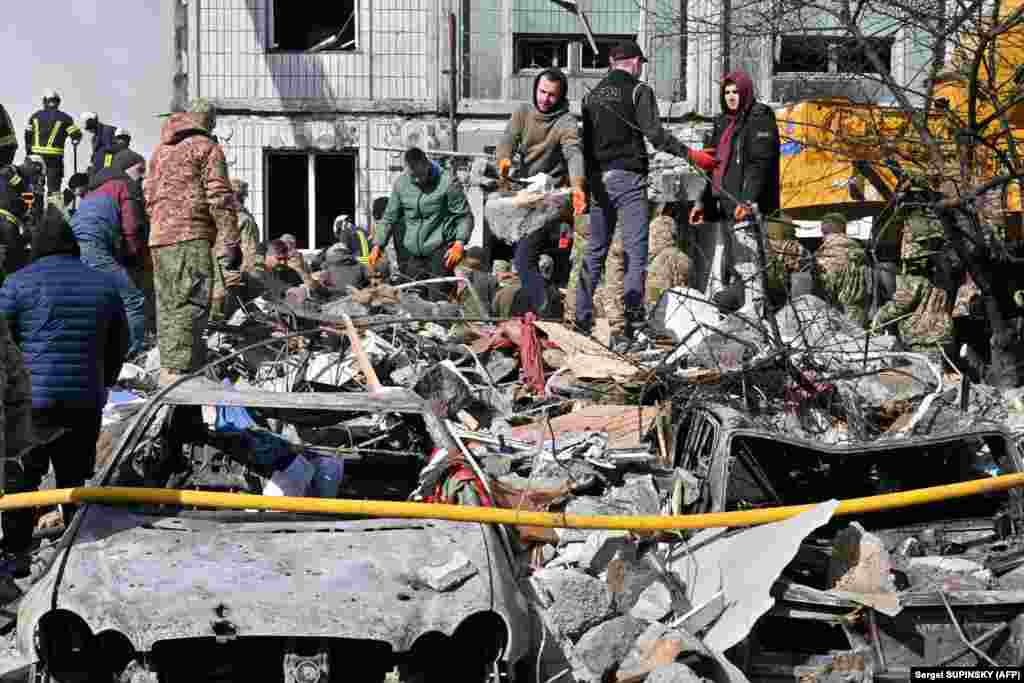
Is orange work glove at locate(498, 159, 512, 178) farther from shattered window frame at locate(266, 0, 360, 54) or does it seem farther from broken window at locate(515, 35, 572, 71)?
shattered window frame at locate(266, 0, 360, 54)

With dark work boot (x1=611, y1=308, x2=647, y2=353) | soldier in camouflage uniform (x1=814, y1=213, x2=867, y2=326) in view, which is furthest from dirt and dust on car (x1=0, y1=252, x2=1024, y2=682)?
soldier in camouflage uniform (x1=814, y1=213, x2=867, y2=326)

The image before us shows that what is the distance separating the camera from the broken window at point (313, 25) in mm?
23188

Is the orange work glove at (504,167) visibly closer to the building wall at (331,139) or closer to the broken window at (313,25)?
the building wall at (331,139)

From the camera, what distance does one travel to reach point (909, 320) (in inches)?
528

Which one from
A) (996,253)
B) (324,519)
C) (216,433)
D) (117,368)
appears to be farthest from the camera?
(996,253)

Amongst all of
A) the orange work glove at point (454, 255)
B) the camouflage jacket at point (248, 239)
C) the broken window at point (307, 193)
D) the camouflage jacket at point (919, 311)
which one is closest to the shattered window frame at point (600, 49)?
the broken window at point (307, 193)

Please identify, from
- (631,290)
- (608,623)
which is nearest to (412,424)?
(608,623)

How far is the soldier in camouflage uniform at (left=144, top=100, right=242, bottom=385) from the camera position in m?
11.5

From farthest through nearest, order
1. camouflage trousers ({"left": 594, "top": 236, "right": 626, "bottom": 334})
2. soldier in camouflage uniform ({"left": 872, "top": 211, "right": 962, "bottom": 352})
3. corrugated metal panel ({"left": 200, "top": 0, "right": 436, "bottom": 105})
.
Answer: corrugated metal panel ({"left": 200, "top": 0, "right": 436, "bottom": 105})
soldier in camouflage uniform ({"left": 872, "top": 211, "right": 962, "bottom": 352})
camouflage trousers ({"left": 594, "top": 236, "right": 626, "bottom": 334})

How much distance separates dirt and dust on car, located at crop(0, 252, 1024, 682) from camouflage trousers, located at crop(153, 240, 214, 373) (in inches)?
33.1

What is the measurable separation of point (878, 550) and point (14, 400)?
11.7ft

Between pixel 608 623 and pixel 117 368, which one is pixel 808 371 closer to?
pixel 608 623

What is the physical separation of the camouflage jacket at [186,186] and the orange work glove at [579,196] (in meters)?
2.48

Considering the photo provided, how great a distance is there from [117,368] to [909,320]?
668 centimetres
